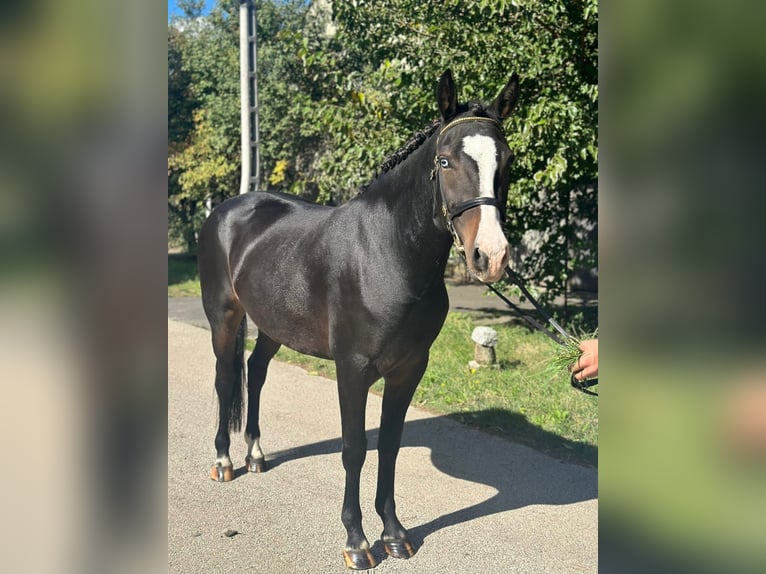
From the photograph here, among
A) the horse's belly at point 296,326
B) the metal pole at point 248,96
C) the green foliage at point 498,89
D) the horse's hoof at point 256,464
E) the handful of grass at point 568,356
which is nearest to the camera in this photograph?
the handful of grass at point 568,356

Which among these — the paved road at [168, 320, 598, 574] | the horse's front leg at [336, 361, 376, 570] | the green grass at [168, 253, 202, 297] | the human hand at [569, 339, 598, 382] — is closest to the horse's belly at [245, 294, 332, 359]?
the horse's front leg at [336, 361, 376, 570]

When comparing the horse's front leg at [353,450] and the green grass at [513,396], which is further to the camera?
the green grass at [513,396]

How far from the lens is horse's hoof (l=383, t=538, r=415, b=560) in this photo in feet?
12.1

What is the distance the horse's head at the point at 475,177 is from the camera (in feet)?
8.76

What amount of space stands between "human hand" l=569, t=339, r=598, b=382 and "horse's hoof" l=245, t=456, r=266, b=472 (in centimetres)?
308

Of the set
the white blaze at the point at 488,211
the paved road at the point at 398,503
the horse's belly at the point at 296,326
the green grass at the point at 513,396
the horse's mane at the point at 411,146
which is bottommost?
the paved road at the point at 398,503

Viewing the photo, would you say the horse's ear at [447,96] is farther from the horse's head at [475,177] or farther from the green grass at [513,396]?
the green grass at [513,396]

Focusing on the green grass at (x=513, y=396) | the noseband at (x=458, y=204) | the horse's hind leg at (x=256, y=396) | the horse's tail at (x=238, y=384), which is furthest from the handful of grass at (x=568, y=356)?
the horse's tail at (x=238, y=384)

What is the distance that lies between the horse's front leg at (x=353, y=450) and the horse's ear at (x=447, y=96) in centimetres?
131
